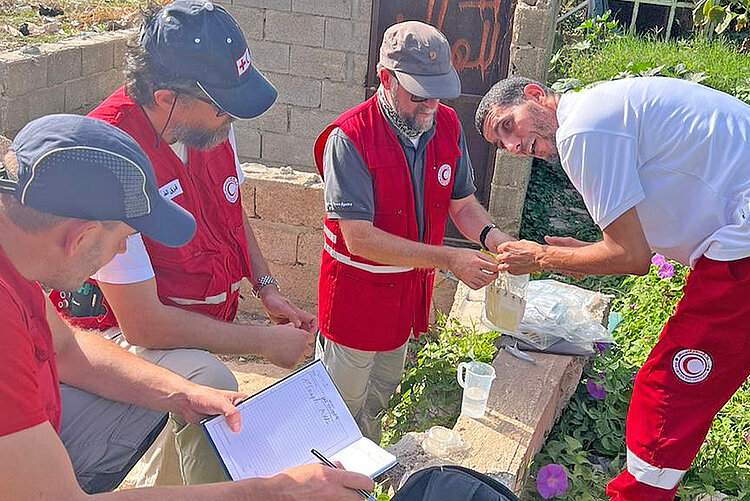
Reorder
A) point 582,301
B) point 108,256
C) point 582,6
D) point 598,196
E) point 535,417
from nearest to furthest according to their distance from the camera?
point 108,256 < point 598,196 < point 535,417 < point 582,301 < point 582,6

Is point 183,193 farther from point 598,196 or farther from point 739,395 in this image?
point 739,395

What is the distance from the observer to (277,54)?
6.63 m

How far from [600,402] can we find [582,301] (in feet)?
1.93

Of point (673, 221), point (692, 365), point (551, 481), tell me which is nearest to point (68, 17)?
point (551, 481)

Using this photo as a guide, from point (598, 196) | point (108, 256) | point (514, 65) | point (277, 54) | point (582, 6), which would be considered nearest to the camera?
point (108, 256)

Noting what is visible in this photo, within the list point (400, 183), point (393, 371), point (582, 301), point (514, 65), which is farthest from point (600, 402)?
point (514, 65)

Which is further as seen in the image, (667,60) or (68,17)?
(68,17)

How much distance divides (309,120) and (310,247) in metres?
1.98

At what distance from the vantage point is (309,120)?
6.81 meters

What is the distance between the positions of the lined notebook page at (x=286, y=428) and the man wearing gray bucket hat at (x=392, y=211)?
0.89 m

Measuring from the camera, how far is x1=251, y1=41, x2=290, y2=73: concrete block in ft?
21.7

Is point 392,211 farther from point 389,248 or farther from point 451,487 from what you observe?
point 451,487

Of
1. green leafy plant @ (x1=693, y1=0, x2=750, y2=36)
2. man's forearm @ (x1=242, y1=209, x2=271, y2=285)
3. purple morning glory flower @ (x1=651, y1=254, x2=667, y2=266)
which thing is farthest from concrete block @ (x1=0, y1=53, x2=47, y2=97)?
green leafy plant @ (x1=693, y1=0, x2=750, y2=36)

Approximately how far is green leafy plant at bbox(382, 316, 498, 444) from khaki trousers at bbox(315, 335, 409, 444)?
0.33ft
